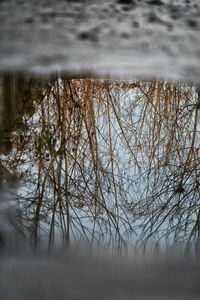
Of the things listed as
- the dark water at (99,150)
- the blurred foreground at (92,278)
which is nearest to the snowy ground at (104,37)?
the dark water at (99,150)

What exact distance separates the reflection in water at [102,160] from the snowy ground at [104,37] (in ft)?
0.26

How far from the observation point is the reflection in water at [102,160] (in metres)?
1.17

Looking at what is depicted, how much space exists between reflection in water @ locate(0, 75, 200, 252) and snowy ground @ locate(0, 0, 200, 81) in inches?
3.1

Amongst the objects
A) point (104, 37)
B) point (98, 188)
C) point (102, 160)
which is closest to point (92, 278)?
point (98, 188)

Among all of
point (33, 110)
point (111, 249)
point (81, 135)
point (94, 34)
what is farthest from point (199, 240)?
point (94, 34)

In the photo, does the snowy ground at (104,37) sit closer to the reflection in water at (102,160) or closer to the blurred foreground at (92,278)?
the reflection in water at (102,160)

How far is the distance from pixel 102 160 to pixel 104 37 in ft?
2.09

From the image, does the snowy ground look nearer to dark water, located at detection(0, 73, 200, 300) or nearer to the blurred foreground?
dark water, located at detection(0, 73, 200, 300)

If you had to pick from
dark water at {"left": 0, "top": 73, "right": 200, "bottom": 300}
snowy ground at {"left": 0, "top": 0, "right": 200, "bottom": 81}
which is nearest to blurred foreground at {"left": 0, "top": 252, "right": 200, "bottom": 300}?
dark water at {"left": 0, "top": 73, "right": 200, "bottom": 300}

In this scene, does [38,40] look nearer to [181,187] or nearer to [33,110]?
[33,110]

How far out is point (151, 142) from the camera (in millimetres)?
1510

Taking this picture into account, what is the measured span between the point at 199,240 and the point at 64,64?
0.80 m

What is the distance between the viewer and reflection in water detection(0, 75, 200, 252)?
3.85 ft

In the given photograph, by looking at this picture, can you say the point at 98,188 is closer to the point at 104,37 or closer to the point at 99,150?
the point at 99,150
